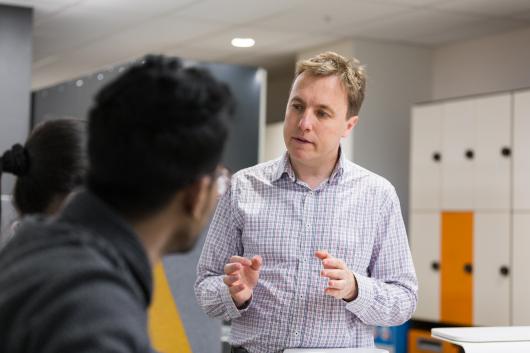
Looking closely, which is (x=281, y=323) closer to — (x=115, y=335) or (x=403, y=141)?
(x=115, y=335)

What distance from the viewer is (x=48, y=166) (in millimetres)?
1465

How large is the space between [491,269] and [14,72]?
357cm

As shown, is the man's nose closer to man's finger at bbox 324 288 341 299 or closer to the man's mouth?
the man's mouth

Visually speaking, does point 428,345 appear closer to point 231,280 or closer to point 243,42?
point 243,42

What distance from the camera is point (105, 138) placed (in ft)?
2.99

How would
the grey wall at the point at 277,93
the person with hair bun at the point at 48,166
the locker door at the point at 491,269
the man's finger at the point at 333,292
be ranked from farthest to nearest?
the grey wall at the point at 277,93 → the locker door at the point at 491,269 → the man's finger at the point at 333,292 → the person with hair bun at the point at 48,166

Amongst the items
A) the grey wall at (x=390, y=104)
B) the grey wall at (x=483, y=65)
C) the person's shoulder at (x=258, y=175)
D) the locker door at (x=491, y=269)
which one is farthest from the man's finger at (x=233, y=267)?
the grey wall at (x=390, y=104)

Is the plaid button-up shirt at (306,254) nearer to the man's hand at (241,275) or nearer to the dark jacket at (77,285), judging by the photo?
the man's hand at (241,275)

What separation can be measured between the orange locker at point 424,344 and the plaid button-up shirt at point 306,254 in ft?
13.6

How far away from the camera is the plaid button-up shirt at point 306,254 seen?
1.96 meters

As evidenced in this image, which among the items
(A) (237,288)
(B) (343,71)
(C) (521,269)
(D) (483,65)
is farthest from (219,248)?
(D) (483,65)

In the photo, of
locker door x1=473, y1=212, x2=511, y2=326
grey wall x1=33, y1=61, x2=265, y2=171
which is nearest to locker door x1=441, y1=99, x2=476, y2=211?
locker door x1=473, y1=212, x2=511, y2=326

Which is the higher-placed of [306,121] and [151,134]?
[306,121]

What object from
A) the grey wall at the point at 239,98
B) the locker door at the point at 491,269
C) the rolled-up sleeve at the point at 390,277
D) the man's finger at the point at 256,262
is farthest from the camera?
the grey wall at the point at 239,98
